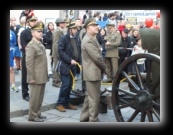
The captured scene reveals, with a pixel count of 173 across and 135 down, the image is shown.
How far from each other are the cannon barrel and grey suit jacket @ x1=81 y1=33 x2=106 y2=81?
2.83 ft

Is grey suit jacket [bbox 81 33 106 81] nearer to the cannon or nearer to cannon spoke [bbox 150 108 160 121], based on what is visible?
the cannon

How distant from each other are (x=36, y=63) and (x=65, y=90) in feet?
3.89

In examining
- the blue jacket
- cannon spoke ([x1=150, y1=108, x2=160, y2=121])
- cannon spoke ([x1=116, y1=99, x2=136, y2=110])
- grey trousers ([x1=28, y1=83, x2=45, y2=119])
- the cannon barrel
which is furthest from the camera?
the blue jacket

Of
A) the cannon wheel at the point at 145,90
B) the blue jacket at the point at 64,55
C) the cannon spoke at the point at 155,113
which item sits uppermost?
the blue jacket at the point at 64,55

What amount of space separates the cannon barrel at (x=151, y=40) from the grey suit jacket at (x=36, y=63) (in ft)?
5.75

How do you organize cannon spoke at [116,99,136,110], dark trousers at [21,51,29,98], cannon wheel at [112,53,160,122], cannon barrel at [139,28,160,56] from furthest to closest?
dark trousers at [21,51,29,98] → cannon spoke at [116,99,136,110] → cannon barrel at [139,28,160,56] → cannon wheel at [112,53,160,122]

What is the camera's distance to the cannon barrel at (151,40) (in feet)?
15.8

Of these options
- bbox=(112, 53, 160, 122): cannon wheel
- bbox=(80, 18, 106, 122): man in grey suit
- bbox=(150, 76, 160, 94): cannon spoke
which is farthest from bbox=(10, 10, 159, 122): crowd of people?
bbox=(150, 76, 160, 94): cannon spoke

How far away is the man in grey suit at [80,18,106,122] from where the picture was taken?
17.9 ft

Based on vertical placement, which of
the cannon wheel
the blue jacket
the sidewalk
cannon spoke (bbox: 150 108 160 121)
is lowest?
the sidewalk

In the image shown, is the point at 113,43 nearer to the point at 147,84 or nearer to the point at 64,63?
the point at 64,63

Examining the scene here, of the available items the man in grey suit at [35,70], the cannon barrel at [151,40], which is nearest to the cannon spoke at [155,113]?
the cannon barrel at [151,40]

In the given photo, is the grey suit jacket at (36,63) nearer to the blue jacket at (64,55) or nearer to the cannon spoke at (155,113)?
the blue jacket at (64,55)

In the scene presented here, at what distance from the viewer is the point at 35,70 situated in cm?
557
